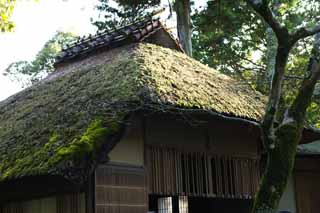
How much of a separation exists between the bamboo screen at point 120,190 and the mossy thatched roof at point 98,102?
2.13ft

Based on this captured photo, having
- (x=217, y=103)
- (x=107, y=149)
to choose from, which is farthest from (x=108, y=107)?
(x=217, y=103)

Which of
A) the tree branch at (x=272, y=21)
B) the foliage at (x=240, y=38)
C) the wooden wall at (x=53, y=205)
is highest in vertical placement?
the foliage at (x=240, y=38)

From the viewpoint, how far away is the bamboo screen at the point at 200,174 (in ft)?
27.0

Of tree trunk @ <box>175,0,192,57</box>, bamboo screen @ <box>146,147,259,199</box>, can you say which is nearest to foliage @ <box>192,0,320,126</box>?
tree trunk @ <box>175,0,192,57</box>

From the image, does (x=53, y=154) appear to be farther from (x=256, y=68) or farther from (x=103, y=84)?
(x=256, y=68)

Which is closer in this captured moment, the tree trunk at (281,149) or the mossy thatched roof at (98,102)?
the tree trunk at (281,149)

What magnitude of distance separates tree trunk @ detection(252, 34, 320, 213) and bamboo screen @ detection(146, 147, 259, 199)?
2.00m

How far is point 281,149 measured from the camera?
6.81 meters

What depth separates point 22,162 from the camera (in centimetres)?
763

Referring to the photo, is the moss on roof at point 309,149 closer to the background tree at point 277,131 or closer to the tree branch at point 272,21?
the background tree at point 277,131

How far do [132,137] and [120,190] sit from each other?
33.0 inches

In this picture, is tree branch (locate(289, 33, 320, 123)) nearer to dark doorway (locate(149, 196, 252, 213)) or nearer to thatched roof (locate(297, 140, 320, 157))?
dark doorway (locate(149, 196, 252, 213))

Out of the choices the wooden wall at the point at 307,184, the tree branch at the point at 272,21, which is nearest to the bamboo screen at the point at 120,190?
the tree branch at the point at 272,21

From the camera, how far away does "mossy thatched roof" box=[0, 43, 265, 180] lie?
716 cm
